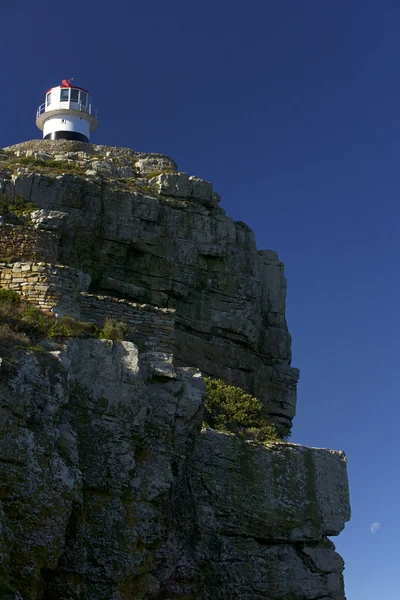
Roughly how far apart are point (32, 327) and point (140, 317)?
11.9 ft

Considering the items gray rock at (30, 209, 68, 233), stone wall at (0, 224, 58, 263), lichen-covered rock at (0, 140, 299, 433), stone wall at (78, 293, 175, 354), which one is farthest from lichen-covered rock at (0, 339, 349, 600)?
gray rock at (30, 209, 68, 233)

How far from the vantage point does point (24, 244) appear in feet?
59.7

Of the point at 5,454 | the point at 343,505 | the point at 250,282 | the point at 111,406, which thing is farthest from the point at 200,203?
the point at 5,454

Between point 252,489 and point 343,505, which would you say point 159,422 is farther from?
point 343,505

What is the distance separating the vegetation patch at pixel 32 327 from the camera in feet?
46.3

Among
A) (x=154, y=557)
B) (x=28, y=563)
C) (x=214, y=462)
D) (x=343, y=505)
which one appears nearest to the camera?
(x=28, y=563)

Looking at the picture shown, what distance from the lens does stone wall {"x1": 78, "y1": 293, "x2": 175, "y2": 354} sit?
1772 cm

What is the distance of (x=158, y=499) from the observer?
14516 mm

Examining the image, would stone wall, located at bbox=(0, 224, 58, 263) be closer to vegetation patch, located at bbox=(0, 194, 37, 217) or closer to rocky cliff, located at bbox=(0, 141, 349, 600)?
rocky cliff, located at bbox=(0, 141, 349, 600)

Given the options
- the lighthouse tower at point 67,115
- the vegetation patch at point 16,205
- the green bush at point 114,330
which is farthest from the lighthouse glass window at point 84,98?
the green bush at point 114,330

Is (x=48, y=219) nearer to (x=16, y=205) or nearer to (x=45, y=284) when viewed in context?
(x=16, y=205)

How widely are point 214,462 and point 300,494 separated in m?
2.30

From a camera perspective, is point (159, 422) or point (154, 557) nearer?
point (154, 557)

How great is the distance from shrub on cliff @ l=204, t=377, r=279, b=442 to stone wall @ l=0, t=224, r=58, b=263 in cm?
487
